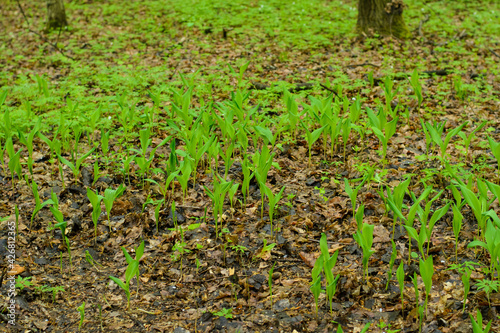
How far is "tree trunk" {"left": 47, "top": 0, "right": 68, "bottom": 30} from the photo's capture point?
8688mm

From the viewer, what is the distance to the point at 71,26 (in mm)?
8898

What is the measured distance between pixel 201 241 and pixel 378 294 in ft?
4.27

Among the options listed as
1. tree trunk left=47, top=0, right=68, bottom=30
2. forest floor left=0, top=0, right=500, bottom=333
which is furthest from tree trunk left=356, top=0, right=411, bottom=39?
tree trunk left=47, top=0, right=68, bottom=30

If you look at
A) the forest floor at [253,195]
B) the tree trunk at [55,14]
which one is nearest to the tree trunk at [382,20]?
the forest floor at [253,195]

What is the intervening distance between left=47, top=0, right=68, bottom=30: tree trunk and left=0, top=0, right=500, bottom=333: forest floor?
68.3 inches

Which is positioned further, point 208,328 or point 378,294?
point 378,294

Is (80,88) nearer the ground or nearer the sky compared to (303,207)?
nearer the sky

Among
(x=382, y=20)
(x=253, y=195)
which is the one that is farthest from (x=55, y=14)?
→ (x=253, y=195)

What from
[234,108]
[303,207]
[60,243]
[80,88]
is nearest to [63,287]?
[60,243]

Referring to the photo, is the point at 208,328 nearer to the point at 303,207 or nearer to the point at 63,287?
the point at 63,287

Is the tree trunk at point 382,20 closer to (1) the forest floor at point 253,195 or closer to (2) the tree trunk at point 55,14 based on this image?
(1) the forest floor at point 253,195

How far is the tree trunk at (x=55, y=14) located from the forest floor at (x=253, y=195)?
5.70ft

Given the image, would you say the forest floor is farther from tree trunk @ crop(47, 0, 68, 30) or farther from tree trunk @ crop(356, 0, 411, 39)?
tree trunk @ crop(47, 0, 68, 30)

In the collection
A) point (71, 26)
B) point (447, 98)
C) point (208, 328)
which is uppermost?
point (71, 26)
